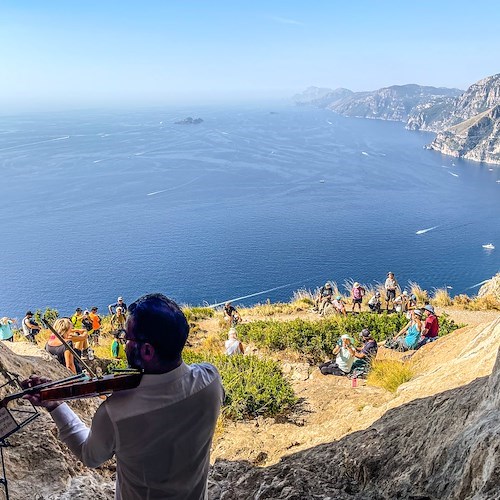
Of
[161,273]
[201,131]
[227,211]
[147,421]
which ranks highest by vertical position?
[201,131]

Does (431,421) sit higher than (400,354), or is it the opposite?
(431,421)

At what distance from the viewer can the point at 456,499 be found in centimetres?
313

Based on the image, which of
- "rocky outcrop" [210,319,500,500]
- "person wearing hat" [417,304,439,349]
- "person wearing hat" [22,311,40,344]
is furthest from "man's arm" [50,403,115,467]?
"person wearing hat" [22,311,40,344]

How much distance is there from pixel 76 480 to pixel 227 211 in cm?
8294

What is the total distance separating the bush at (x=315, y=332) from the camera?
35.0ft

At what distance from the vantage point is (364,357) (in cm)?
952

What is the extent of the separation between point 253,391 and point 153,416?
5833 mm

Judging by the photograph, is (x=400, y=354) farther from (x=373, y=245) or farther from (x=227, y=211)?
(x=227, y=211)

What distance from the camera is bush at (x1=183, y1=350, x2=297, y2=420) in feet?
23.9

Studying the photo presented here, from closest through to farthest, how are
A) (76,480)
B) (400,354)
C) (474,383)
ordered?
(76,480)
(474,383)
(400,354)

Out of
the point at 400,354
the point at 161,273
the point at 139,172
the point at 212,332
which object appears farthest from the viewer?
the point at 139,172

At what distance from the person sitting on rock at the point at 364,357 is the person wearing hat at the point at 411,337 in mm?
487

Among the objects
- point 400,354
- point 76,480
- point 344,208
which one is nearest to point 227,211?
point 344,208

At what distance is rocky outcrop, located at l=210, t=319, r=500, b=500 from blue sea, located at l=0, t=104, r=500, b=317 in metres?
51.2
